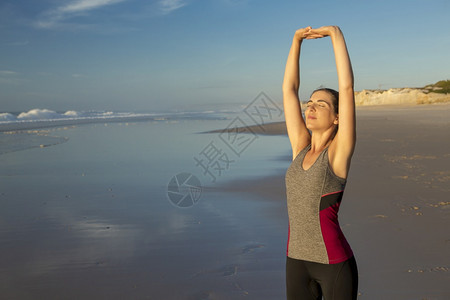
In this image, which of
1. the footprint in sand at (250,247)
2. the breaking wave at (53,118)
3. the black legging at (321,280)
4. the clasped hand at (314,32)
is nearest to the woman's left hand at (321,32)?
the clasped hand at (314,32)

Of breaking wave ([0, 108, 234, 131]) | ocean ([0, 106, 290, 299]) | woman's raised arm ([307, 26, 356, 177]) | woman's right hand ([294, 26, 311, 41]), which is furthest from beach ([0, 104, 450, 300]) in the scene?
breaking wave ([0, 108, 234, 131])

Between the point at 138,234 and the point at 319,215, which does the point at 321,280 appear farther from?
the point at 138,234

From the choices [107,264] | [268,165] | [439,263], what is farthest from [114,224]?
[268,165]

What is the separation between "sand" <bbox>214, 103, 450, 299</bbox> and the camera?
402 centimetres

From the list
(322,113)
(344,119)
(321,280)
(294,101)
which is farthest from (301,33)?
(321,280)

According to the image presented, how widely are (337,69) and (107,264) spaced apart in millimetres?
3496

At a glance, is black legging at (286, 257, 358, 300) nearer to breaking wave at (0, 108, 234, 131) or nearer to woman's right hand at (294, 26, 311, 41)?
woman's right hand at (294, 26, 311, 41)

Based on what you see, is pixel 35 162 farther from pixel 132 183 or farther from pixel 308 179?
pixel 308 179

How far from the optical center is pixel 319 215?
7.48 feet

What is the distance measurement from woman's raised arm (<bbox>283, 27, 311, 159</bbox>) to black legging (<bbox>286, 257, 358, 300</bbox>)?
2.40ft

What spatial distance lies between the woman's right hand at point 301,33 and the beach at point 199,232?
2.36m

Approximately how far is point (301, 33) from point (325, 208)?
1136mm

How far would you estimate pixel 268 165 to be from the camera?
11562 mm

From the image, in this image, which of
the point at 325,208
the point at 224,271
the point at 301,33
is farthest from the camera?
the point at 224,271
